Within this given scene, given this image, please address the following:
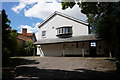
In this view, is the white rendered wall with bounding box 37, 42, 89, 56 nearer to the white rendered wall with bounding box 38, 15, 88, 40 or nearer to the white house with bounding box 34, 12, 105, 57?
the white house with bounding box 34, 12, 105, 57

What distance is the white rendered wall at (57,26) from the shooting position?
56.6 ft

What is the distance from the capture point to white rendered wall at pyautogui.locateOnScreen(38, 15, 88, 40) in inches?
679

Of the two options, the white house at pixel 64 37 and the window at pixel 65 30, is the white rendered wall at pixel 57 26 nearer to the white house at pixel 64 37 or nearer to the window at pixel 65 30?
the white house at pixel 64 37

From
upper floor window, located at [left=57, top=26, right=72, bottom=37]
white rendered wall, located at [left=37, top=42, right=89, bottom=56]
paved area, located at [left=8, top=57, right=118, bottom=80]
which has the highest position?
upper floor window, located at [left=57, top=26, right=72, bottom=37]

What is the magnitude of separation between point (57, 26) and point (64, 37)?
3252 millimetres

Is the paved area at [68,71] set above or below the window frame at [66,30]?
below

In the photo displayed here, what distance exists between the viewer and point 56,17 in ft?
64.5

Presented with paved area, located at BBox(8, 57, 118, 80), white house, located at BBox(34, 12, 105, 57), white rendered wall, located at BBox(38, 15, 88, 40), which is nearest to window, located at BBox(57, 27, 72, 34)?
white house, located at BBox(34, 12, 105, 57)

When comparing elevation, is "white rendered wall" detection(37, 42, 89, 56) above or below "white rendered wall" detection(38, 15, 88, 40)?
below

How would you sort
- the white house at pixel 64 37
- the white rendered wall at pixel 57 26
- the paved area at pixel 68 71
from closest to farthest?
the paved area at pixel 68 71 < the white house at pixel 64 37 < the white rendered wall at pixel 57 26

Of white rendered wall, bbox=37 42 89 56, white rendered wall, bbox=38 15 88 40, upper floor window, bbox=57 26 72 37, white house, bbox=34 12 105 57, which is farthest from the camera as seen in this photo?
upper floor window, bbox=57 26 72 37

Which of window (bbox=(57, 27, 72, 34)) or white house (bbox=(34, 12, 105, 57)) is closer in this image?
white house (bbox=(34, 12, 105, 57))

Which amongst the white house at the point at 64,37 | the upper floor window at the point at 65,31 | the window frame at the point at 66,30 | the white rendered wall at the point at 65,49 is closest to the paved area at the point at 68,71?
the white house at the point at 64,37

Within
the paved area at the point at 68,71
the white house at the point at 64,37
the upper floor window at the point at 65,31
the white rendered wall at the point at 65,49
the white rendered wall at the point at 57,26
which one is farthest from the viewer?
the upper floor window at the point at 65,31
